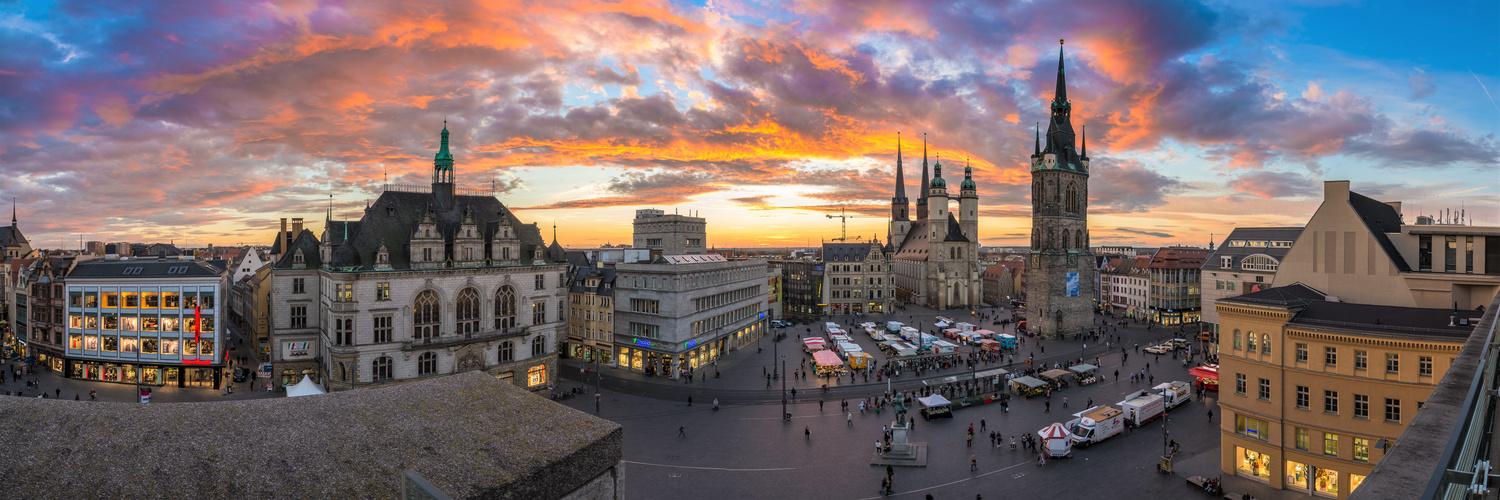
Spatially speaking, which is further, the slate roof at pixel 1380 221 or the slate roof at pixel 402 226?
the slate roof at pixel 402 226

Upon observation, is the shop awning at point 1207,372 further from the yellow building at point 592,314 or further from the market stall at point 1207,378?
the yellow building at point 592,314

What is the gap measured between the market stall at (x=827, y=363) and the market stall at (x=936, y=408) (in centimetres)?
1200

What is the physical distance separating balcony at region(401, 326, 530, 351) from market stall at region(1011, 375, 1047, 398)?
3929 centimetres

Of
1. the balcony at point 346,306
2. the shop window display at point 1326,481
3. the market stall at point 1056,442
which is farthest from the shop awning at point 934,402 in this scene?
the balcony at point 346,306

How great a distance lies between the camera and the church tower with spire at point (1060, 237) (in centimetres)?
8125

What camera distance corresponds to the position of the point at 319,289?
49.6 metres

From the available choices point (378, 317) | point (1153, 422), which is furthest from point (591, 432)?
point (1153, 422)

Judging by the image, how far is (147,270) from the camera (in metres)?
51.9

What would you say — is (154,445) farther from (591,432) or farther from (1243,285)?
(1243,285)

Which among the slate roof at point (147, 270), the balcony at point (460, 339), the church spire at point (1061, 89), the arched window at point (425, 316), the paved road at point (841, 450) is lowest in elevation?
the paved road at point (841, 450)

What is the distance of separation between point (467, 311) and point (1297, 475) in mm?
51615

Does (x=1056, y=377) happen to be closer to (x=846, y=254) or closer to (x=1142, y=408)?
(x=1142, y=408)

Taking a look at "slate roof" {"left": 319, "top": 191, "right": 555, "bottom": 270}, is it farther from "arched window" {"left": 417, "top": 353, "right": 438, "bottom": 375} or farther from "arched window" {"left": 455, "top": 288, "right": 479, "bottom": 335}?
"arched window" {"left": 417, "top": 353, "right": 438, "bottom": 375}

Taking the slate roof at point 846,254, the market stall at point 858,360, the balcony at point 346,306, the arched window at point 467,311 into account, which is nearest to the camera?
the balcony at point 346,306
